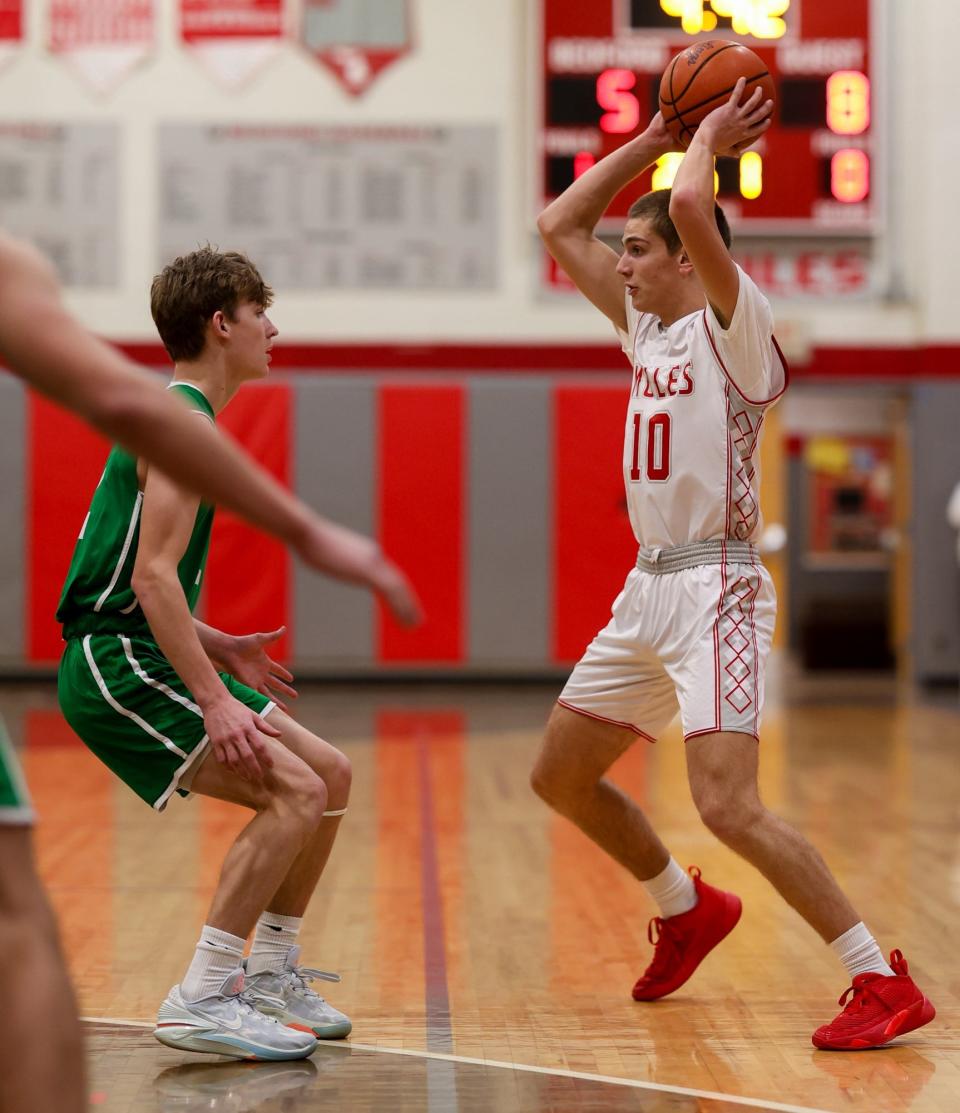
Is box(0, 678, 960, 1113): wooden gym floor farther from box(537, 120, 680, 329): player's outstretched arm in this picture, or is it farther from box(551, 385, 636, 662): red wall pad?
box(551, 385, 636, 662): red wall pad

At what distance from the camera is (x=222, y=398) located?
3.01 m

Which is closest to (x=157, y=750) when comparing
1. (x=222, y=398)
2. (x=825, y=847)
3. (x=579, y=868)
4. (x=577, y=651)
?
(x=222, y=398)

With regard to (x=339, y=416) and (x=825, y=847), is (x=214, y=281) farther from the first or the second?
(x=339, y=416)

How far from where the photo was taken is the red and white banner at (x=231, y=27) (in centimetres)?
1213

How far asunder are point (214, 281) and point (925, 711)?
8278 mm

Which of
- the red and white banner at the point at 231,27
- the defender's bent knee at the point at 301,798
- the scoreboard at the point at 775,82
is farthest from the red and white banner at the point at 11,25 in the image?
the defender's bent knee at the point at 301,798

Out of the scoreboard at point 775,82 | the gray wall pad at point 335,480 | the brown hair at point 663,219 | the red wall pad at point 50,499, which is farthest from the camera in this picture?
the gray wall pad at point 335,480

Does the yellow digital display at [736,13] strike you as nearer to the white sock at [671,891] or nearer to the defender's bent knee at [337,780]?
the white sock at [671,891]

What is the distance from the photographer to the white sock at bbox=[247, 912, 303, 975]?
306 cm

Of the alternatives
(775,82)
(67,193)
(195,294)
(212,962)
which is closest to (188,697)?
(212,962)

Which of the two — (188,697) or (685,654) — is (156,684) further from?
(685,654)

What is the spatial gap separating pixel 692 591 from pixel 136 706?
1155 millimetres

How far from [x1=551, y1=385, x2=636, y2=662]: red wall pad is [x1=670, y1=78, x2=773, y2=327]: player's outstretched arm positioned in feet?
28.8

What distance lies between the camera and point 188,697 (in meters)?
2.83
